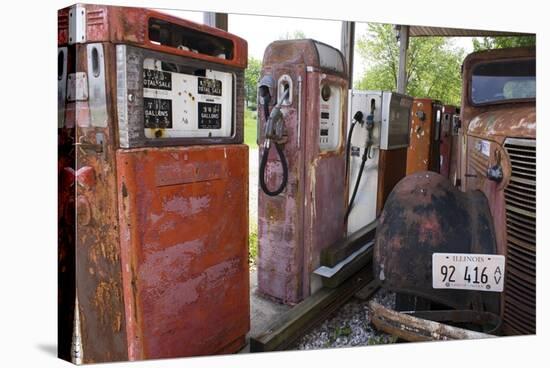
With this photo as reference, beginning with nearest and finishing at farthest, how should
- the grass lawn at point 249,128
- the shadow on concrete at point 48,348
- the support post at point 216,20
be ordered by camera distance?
1. the shadow on concrete at point 48,348
2. the support post at point 216,20
3. the grass lawn at point 249,128

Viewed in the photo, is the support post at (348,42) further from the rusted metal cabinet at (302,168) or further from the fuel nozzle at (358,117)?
the fuel nozzle at (358,117)

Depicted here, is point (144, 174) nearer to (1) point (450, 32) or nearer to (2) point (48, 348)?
(2) point (48, 348)

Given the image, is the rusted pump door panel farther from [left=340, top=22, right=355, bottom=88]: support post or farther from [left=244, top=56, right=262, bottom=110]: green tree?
[left=340, top=22, right=355, bottom=88]: support post

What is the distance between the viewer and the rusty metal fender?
6.91ft

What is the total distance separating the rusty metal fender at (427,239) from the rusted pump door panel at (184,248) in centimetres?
66

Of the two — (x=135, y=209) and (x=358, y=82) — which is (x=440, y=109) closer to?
(x=358, y=82)

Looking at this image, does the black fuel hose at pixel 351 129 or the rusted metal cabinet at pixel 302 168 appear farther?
the black fuel hose at pixel 351 129

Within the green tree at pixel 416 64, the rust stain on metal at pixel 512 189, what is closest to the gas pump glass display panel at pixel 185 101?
the green tree at pixel 416 64

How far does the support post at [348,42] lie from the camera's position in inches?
91.4

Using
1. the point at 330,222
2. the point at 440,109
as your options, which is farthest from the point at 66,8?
the point at 440,109

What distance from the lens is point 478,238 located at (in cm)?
216

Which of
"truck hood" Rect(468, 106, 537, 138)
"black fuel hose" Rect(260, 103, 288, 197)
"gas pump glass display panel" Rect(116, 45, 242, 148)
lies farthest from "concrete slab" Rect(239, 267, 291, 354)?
"truck hood" Rect(468, 106, 537, 138)

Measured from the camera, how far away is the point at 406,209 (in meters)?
2.17

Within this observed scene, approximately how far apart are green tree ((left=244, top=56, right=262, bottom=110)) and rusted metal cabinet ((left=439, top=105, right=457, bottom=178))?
50.0 inches
